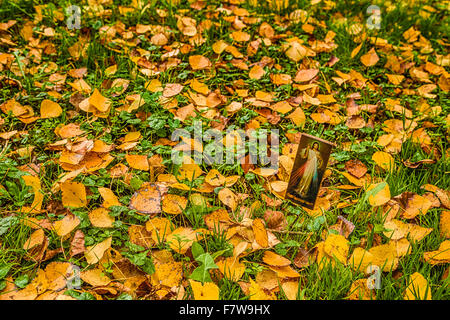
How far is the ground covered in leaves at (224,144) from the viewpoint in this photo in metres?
1.33

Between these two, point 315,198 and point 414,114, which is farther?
point 414,114

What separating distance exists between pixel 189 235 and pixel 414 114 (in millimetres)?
1452

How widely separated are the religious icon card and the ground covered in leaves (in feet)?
0.30

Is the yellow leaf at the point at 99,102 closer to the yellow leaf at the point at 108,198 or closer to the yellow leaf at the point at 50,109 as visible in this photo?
the yellow leaf at the point at 50,109

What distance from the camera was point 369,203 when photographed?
5.14 ft

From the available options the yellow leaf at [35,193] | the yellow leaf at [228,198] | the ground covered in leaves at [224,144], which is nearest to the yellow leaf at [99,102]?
the ground covered in leaves at [224,144]

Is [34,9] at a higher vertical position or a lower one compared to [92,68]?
higher

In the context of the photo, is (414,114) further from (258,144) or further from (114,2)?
(114,2)

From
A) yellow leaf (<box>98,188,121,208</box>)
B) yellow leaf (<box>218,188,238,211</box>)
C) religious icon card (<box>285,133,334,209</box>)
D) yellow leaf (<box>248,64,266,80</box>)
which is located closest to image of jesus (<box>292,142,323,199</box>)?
religious icon card (<box>285,133,334,209</box>)

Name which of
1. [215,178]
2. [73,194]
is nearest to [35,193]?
[73,194]

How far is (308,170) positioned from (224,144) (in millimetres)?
515

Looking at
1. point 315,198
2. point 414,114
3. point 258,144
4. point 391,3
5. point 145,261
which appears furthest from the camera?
point 391,3

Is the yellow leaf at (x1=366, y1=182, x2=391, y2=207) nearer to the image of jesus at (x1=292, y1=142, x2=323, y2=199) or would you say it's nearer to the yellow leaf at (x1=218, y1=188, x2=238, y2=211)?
the image of jesus at (x1=292, y1=142, x2=323, y2=199)

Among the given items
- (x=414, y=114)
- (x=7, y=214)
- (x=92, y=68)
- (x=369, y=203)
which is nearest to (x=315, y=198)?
(x=369, y=203)
